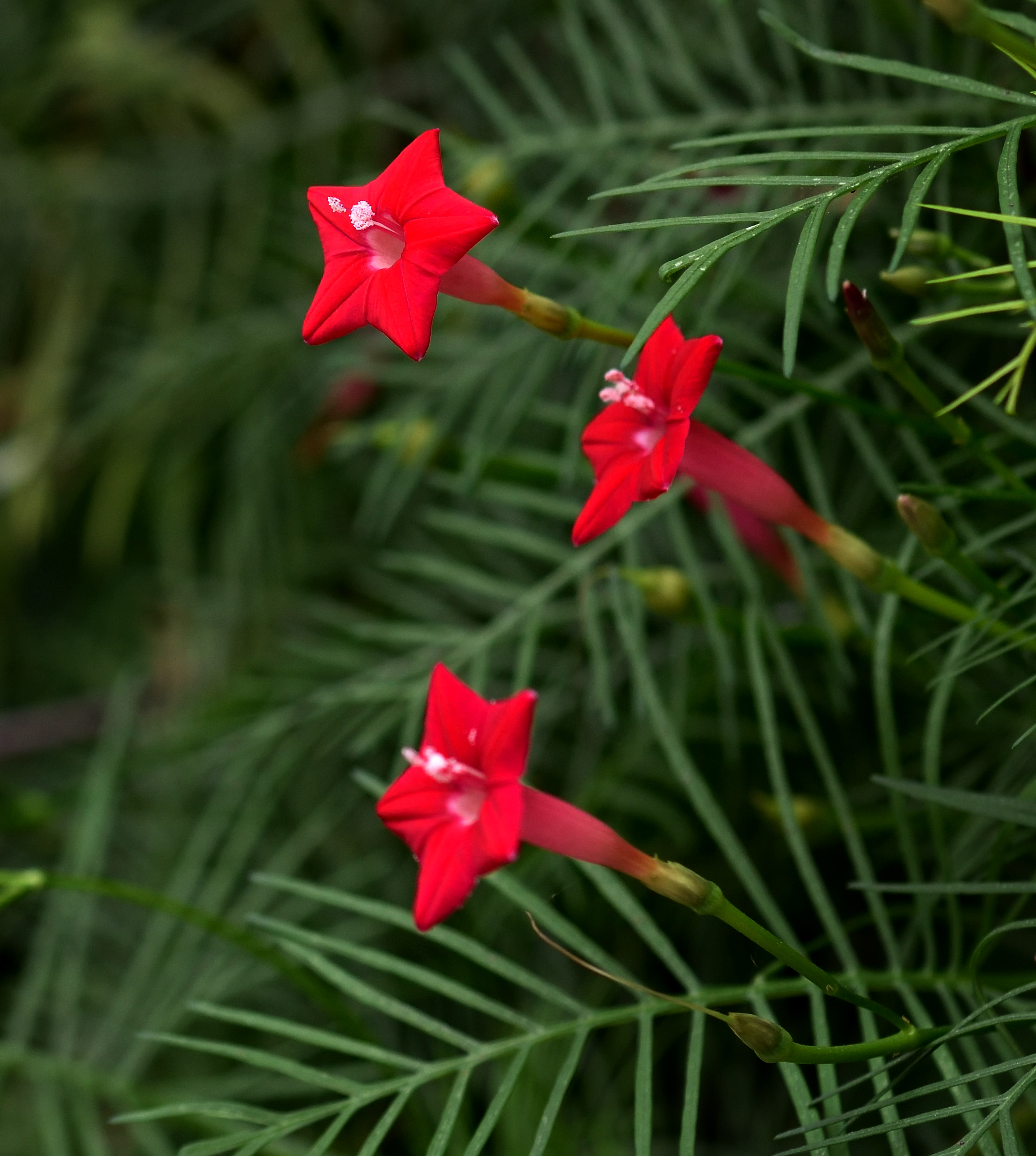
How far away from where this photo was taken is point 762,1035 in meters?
0.31

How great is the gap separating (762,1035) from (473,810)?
0.10m

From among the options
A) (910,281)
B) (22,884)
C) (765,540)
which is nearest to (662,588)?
(765,540)

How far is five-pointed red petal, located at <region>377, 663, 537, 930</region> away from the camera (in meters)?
0.31

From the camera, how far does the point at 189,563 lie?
1090 millimetres

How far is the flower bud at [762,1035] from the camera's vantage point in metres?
0.31

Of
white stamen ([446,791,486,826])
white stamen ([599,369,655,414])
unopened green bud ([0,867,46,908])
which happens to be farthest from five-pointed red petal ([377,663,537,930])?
unopened green bud ([0,867,46,908])

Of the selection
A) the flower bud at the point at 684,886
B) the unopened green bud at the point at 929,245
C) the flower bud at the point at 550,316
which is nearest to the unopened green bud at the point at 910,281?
the unopened green bud at the point at 929,245

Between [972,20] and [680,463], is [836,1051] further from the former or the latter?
[972,20]

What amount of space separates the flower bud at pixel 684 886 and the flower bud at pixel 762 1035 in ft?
0.12

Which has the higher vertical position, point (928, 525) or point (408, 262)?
point (408, 262)

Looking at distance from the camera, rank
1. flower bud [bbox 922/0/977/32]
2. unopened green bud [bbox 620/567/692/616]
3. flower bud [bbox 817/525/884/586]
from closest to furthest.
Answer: flower bud [bbox 922/0/977/32], flower bud [bbox 817/525/884/586], unopened green bud [bbox 620/567/692/616]

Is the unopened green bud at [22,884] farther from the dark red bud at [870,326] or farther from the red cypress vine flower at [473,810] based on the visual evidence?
the dark red bud at [870,326]

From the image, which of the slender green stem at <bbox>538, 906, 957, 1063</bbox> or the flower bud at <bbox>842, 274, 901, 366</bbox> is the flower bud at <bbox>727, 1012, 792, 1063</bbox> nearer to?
the slender green stem at <bbox>538, 906, 957, 1063</bbox>

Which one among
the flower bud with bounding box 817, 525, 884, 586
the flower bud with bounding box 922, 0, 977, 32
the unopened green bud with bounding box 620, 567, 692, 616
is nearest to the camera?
the flower bud with bounding box 922, 0, 977, 32
